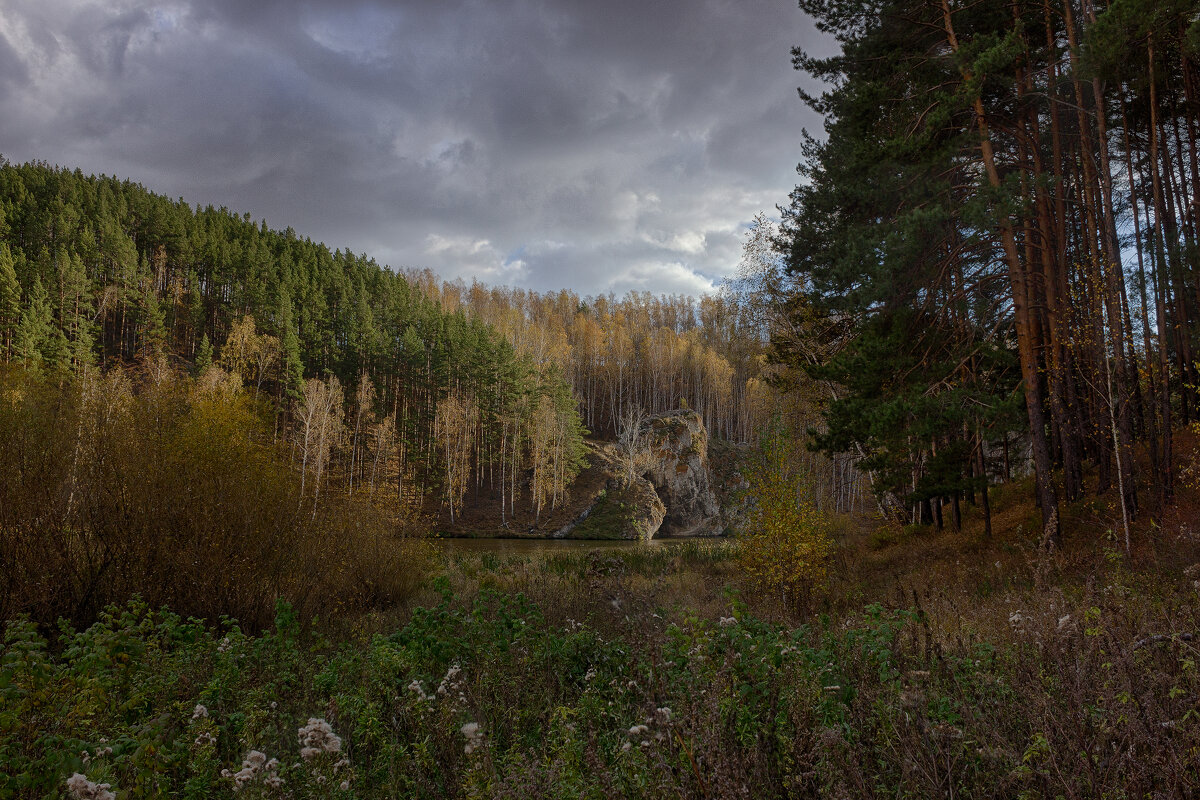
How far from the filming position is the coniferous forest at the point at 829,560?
7.84 ft

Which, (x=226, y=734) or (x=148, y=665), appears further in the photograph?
(x=148, y=665)

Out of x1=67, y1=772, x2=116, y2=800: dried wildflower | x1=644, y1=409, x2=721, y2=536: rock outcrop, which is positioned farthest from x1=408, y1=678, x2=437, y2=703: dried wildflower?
x1=644, y1=409, x2=721, y2=536: rock outcrop

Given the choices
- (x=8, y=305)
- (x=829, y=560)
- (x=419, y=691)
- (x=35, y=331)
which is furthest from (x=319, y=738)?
(x=8, y=305)

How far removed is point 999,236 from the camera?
34.0 feet

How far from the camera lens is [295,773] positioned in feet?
8.66

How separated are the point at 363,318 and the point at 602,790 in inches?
2062

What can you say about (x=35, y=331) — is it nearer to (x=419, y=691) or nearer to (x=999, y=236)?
(x=419, y=691)

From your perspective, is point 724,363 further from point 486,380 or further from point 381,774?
point 381,774

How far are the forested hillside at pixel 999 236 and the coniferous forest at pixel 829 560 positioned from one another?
0.32 feet

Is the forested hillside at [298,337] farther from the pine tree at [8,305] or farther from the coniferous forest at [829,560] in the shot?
the coniferous forest at [829,560]

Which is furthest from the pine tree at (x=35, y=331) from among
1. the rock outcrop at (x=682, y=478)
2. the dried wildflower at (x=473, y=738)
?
the rock outcrop at (x=682, y=478)

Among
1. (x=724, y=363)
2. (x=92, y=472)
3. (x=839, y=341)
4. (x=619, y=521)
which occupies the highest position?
(x=724, y=363)

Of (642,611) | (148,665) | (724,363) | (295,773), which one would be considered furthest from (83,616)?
(724,363)

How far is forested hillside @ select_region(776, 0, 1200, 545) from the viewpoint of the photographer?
9703 mm
